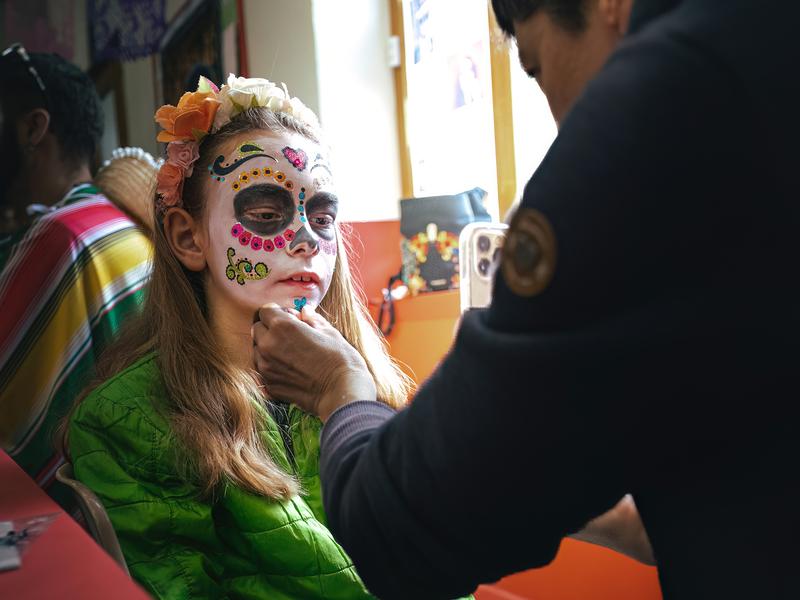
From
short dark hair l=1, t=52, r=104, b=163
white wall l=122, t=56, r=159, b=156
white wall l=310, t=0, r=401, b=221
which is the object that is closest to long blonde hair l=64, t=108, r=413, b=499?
short dark hair l=1, t=52, r=104, b=163

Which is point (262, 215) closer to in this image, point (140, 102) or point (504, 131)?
point (504, 131)

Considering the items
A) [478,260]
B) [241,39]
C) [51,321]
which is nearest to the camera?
[51,321]

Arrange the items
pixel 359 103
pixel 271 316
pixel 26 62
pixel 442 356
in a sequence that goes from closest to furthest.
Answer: pixel 271 316, pixel 26 62, pixel 442 356, pixel 359 103

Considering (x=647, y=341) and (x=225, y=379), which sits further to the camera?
(x=225, y=379)

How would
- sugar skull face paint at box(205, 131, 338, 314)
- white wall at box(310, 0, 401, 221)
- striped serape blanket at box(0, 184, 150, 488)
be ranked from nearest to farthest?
sugar skull face paint at box(205, 131, 338, 314) → striped serape blanket at box(0, 184, 150, 488) → white wall at box(310, 0, 401, 221)

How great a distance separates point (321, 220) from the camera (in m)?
1.42

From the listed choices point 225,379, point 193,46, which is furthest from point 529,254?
point 193,46

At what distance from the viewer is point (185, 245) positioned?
1.42 meters

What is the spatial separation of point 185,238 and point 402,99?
232 cm

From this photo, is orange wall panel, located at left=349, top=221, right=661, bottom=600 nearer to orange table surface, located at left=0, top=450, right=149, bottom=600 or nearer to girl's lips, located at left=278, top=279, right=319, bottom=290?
girl's lips, located at left=278, top=279, right=319, bottom=290

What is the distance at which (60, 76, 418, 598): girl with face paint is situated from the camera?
113 cm

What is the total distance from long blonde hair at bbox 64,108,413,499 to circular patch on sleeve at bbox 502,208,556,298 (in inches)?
28.1

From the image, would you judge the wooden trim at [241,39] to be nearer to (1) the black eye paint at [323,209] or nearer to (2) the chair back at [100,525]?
(1) the black eye paint at [323,209]

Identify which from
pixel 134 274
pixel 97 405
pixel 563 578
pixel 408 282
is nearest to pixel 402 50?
pixel 408 282
